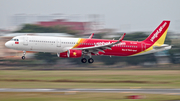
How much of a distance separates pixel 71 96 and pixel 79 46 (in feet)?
69.8

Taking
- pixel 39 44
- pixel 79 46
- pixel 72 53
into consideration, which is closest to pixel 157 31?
pixel 79 46

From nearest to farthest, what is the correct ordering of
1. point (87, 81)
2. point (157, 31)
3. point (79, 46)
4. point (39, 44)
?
point (87, 81)
point (39, 44)
point (79, 46)
point (157, 31)

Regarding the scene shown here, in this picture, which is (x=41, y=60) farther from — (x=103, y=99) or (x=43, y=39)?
(x=103, y=99)

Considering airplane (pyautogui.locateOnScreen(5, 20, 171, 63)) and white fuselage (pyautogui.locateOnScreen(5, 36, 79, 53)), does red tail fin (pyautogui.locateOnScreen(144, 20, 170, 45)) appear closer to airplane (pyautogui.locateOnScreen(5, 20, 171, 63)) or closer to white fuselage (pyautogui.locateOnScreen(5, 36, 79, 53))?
airplane (pyautogui.locateOnScreen(5, 20, 171, 63))

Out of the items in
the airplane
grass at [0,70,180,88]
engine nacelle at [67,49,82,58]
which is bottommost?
grass at [0,70,180,88]

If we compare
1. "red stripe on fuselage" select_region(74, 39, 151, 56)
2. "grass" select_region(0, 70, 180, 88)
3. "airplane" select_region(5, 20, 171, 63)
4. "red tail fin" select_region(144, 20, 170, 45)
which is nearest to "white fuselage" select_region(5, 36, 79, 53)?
"airplane" select_region(5, 20, 171, 63)

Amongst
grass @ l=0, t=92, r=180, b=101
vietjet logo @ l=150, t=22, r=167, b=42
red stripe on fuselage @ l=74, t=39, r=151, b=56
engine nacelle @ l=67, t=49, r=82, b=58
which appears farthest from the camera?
vietjet logo @ l=150, t=22, r=167, b=42

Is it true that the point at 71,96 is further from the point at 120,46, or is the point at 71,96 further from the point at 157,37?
the point at 157,37

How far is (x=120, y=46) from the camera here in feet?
153

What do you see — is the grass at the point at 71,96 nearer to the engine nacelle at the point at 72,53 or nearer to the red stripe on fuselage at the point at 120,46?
the engine nacelle at the point at 72,53

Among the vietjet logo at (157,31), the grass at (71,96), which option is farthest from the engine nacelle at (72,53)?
the grass at (71,96)

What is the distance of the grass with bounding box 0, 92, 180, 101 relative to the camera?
23.1 m

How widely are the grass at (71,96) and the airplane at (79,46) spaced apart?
58.5ft

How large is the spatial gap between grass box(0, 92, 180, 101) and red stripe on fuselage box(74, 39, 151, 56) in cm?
2012
